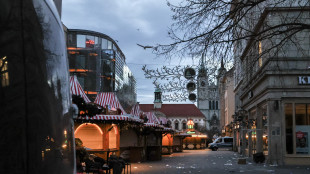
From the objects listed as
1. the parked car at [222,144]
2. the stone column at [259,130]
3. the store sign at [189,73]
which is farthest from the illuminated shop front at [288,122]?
the parked car at [222,144]

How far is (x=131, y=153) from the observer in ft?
92.4

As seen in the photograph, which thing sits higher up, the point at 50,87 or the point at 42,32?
the point at 42,32

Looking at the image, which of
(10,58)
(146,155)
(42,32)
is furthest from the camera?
(146,155)

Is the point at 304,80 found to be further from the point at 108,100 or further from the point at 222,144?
the point at 222,144

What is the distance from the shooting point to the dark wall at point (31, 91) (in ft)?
7.27

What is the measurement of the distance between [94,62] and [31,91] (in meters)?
65.2

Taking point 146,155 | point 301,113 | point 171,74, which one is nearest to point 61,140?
point 171,74

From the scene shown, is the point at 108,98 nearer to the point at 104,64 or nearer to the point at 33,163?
the point at 33,163

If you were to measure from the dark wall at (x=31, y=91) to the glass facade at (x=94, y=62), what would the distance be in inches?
2385

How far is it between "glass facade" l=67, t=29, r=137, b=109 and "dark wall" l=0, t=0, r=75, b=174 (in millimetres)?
A: 60569

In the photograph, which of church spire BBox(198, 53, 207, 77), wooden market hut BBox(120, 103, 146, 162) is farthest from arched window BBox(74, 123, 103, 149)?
church spire BBox(198, 53, 207, 77)

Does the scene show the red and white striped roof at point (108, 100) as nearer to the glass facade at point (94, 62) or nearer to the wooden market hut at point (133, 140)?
the wooden market hut at point (133, 140)

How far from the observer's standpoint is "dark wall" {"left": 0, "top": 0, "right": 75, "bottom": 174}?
7.27ft

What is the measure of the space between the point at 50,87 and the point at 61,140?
46cm
